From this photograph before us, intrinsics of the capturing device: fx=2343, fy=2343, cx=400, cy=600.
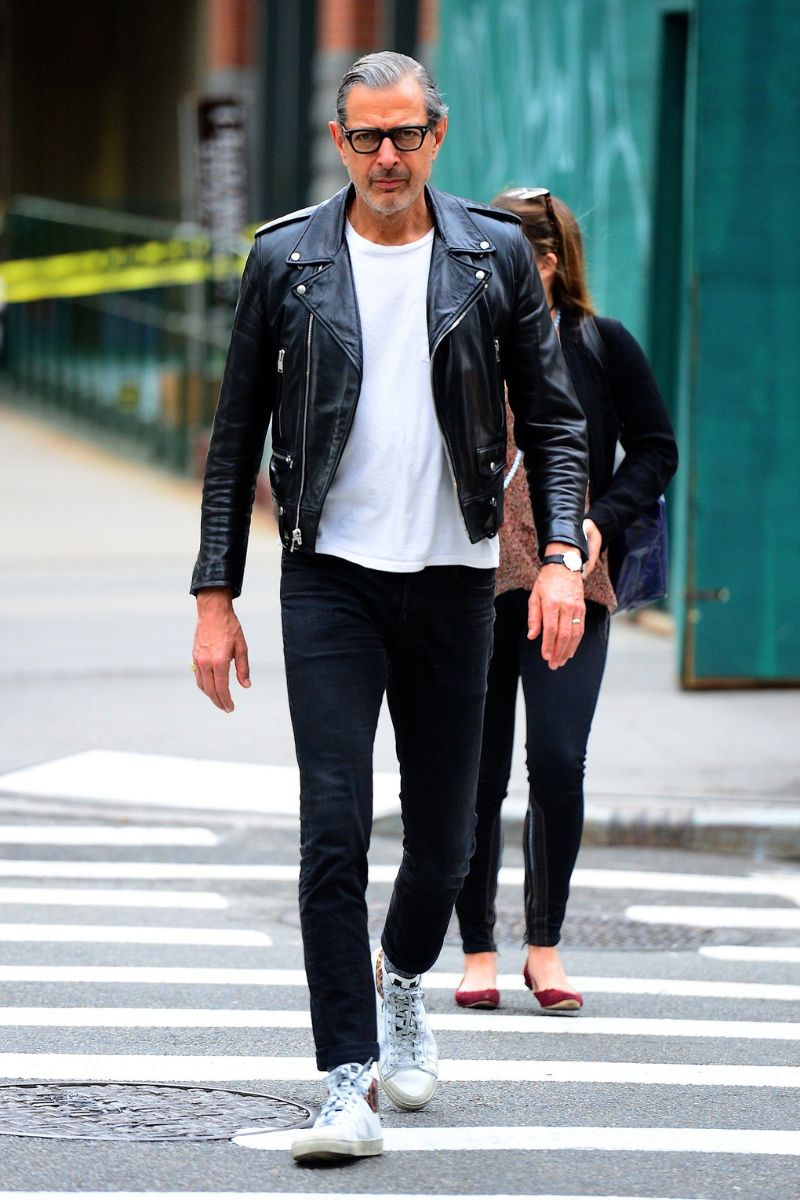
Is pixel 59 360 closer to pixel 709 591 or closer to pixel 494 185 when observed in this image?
pixel 494 185

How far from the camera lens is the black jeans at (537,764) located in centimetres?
552

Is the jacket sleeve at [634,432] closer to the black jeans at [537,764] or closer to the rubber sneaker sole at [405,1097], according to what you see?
the black jeans at [537,764]

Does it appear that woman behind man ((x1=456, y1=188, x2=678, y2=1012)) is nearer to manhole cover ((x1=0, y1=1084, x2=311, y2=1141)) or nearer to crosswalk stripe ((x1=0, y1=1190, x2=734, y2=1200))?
manhole cover ((x1=0, y1=1084, x2=311, y2=1141))

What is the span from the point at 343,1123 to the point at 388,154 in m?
1.76

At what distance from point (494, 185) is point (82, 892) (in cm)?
999

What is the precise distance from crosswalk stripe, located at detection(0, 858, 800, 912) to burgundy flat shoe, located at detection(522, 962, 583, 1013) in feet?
6.29

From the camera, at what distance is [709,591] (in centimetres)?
1137

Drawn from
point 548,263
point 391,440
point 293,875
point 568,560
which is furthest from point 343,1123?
point 293,875

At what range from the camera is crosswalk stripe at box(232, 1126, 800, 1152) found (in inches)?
177

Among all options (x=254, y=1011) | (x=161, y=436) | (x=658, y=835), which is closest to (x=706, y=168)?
(x=658, y=835)

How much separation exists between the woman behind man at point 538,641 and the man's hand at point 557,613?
104cm

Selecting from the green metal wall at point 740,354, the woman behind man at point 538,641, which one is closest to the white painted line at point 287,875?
the woman behind man at point 538,641

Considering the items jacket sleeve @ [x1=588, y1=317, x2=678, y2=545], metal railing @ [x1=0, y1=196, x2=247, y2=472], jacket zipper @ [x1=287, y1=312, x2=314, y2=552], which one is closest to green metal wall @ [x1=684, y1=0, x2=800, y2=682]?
jacket sleeve @ [x1=588, y1=317, x2=678, y2=545]

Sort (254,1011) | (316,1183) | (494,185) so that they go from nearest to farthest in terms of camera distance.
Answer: (316,1183), (254,1011), (494,185)
